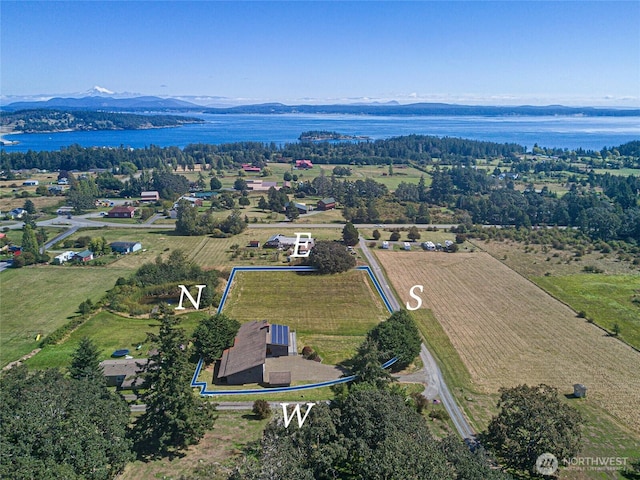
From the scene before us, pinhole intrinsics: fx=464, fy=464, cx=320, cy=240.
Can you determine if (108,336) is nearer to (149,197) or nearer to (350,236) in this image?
(350,236)

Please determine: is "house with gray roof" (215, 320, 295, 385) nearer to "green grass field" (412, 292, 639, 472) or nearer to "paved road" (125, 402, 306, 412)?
"paved road" (125, 402, 306, 412)

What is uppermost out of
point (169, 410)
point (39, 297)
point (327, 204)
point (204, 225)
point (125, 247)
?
point (169, 410)

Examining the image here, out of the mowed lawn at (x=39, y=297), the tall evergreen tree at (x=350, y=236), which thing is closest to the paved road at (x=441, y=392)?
the tall evergreen tree at (x=350, y=236)

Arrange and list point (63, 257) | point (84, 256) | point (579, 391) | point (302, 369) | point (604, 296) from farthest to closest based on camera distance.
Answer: point (84, 256) → point (63, 257) → point (604, 296) → point (302, 369) → point (579, 391)

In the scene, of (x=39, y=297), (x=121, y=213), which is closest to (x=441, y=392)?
(x=39, y=297)

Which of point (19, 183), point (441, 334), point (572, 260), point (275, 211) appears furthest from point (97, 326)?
point (19, 183)

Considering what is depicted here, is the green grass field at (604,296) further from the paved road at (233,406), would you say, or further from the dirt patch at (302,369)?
the paved road at (233,406)
